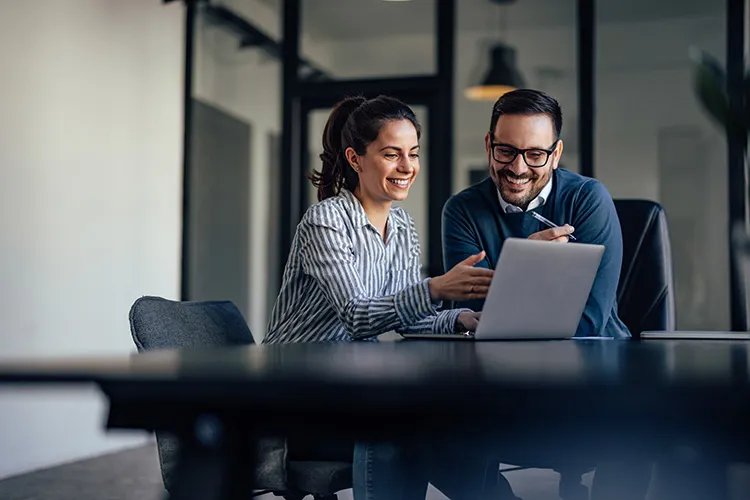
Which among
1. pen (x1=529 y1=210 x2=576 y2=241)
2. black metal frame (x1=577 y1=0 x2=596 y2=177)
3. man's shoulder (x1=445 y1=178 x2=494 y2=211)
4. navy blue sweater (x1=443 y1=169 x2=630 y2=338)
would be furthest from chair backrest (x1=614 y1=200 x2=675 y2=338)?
black metal frame (x1=577 y1=0 x2=596 y2=177)

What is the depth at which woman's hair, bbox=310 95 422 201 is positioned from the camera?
207cm

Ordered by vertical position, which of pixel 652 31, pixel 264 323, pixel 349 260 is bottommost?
pixel 264 323

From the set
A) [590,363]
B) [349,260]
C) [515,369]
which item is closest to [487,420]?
[515,369]

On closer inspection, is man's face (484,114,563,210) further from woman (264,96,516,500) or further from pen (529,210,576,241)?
woman (264,96,516,500)

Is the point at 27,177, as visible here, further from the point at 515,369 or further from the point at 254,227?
the point at 515,369

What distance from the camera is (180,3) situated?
539 centimetres

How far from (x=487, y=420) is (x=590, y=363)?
0.29 metres

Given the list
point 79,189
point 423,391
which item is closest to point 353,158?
point 423,391

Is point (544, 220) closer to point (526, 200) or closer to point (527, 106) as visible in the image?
point (526, 200)

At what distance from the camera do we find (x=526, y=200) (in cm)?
221

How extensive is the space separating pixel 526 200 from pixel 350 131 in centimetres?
47

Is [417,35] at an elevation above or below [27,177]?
above

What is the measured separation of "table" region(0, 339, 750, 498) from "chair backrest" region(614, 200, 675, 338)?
1.68 m

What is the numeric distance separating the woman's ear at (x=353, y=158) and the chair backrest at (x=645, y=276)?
0.79 m
